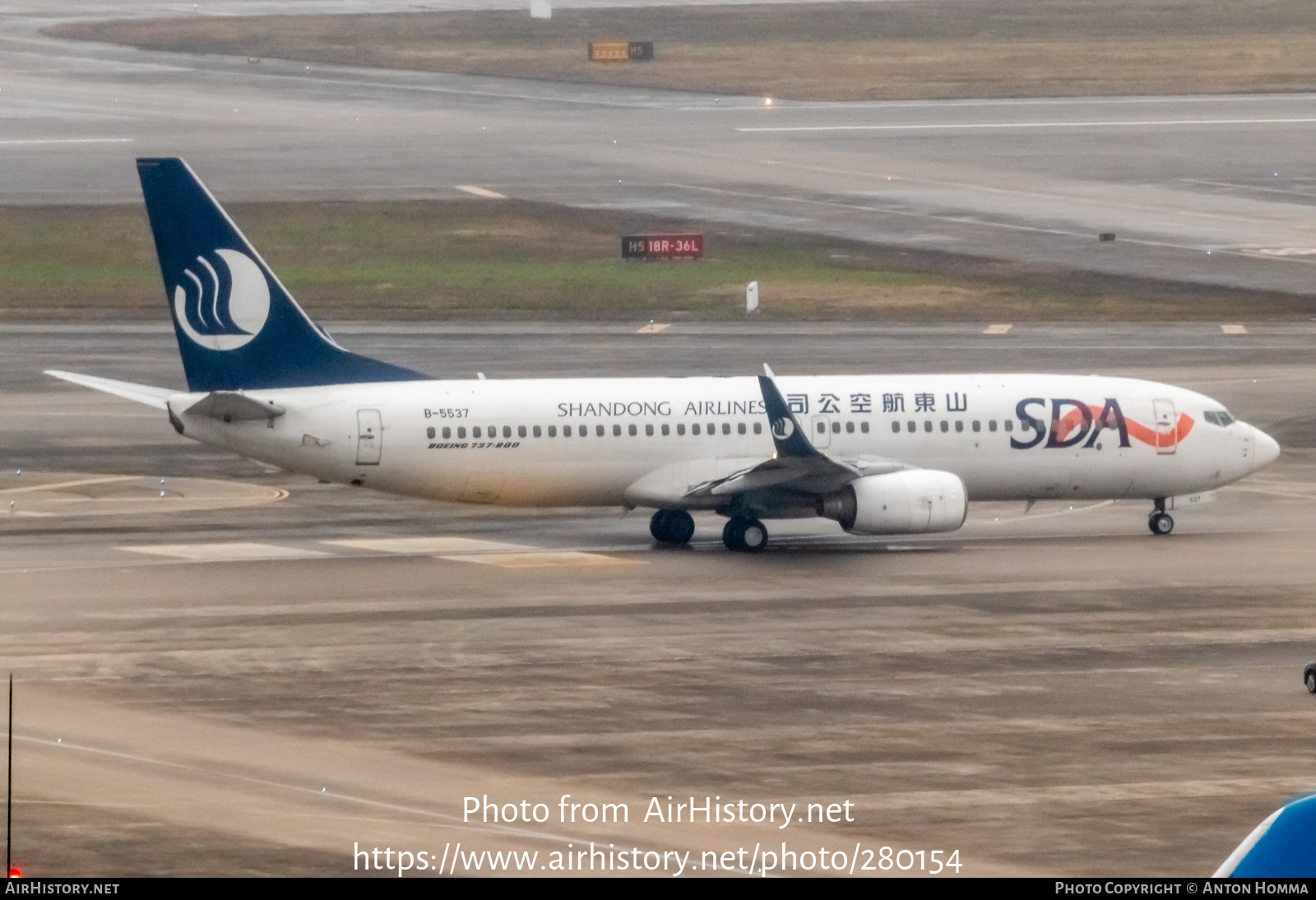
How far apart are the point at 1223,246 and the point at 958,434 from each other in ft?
A: 159

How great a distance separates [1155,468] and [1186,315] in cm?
3346

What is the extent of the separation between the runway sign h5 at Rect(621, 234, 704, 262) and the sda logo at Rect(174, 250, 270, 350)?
1756 inches

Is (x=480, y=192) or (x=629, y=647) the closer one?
(x=629, y=647)

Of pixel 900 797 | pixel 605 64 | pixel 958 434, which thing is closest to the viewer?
pixel 900 797

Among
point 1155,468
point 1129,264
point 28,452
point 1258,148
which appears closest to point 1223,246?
point 1129,264

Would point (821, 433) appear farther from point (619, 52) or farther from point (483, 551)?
point (619, 52)

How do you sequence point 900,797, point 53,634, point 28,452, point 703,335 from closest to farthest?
point 900,797
point 53,634
point 28,452
point 703,335

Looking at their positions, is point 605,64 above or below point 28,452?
above

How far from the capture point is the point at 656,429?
49.3 metres

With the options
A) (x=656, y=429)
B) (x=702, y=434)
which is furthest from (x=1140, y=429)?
(x=656, y=429)

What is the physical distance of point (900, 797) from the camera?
29.2 metres

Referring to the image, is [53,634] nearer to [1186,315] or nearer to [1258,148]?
[1186,315]

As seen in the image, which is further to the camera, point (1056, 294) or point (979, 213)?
point (979, 213)

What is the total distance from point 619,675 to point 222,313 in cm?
1534
